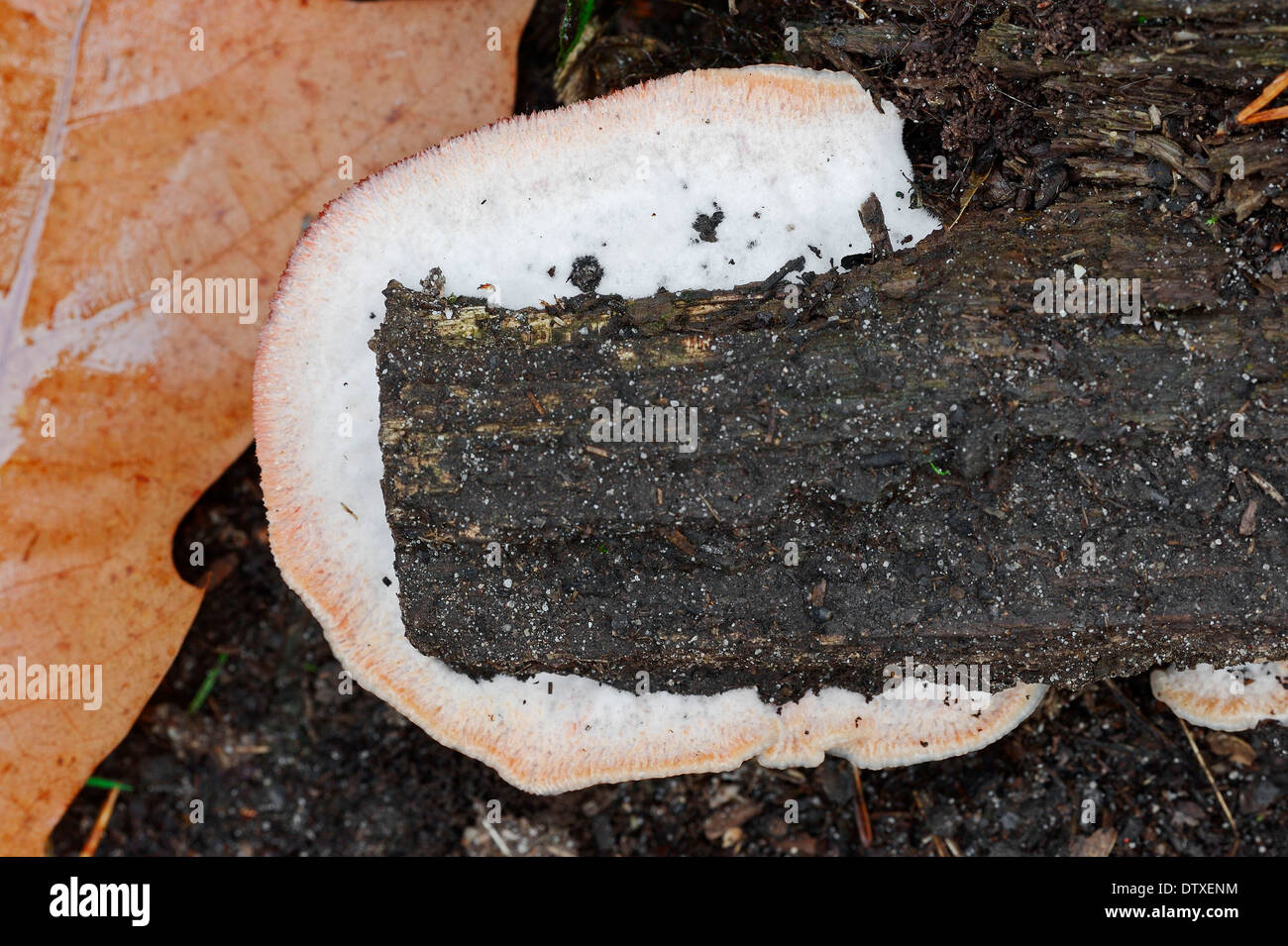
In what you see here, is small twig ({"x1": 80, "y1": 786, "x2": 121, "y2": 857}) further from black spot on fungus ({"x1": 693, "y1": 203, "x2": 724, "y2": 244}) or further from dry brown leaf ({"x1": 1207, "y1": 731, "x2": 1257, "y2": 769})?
dry brown leaf ({"x1": 1207, "y1": 731, "x2": 1257, "y2": 769})

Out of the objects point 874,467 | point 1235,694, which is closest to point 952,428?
point 874,467

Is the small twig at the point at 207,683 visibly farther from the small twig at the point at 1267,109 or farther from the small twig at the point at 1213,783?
the small twig at the point at 1267,109

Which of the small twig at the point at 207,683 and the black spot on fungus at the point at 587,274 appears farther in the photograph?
the small twig at the point at 207,683

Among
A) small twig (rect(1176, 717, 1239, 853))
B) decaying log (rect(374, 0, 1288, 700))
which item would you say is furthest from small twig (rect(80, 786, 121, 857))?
small twig (rect(1176, 717, 1239, 853))

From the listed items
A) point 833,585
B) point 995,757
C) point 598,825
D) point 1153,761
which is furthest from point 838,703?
point 1153,761

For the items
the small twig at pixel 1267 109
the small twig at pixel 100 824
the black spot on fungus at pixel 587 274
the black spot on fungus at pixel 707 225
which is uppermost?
the small twig at pixel 1267 109

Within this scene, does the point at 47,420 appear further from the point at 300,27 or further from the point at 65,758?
the point at 300,27

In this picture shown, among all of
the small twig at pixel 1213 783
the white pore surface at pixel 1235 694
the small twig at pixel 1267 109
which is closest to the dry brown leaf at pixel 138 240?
the small twig at pixel 1267 109
